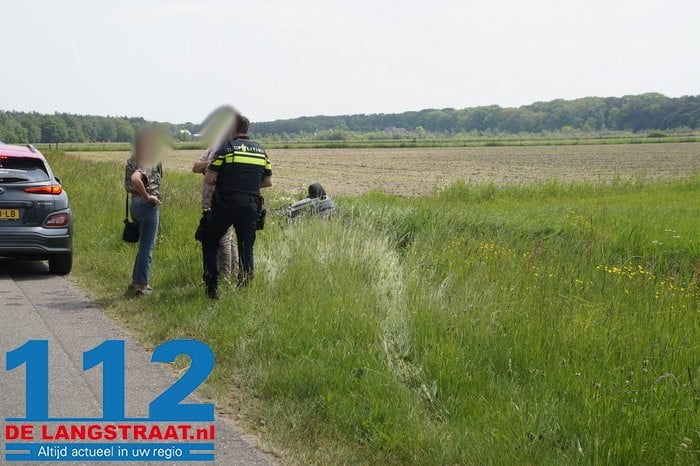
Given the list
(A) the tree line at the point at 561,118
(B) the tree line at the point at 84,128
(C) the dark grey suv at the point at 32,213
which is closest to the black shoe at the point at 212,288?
(B) the tree line at the point at 84,128

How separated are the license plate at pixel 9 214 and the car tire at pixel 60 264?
72cm

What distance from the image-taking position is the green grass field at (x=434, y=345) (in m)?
4.74

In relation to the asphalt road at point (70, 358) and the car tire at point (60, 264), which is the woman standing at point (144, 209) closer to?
the asphalt road at point (70, 358)

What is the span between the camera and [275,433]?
5164 mm

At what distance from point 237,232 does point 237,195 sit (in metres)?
0.44

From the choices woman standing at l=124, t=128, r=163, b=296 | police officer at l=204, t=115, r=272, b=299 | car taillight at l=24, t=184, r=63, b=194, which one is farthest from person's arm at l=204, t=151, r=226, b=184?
car taillight at l=24, t=184, r=63, b=194

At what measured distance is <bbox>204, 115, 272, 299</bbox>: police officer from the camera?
817 cm

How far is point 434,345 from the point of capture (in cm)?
610

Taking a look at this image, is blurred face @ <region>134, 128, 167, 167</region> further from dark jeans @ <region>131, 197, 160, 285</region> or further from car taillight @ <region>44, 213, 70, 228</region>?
car taillight @ <region>44, 213, 70, 228</region>

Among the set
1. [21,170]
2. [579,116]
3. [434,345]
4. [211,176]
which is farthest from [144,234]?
[579,116]

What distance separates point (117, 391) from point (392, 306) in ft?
8.23

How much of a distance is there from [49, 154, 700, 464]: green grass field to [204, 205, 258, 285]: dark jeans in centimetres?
23

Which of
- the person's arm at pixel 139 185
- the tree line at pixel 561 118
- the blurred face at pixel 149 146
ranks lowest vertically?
the tree line at pixel 561 118

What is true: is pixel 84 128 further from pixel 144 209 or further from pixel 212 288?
pixel 212 288
